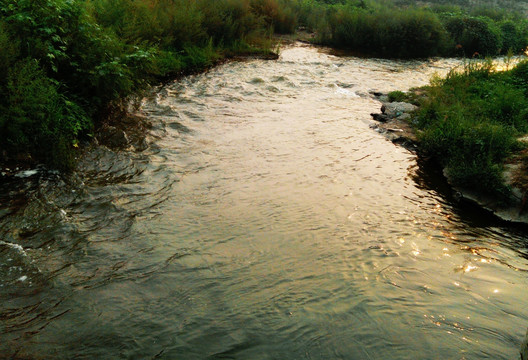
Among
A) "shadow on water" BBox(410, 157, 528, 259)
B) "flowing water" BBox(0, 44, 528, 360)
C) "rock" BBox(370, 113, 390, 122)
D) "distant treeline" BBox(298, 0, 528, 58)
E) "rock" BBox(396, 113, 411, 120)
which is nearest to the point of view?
"flowing water" BBox(0, 44, 528, 360)

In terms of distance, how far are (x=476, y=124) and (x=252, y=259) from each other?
492cm

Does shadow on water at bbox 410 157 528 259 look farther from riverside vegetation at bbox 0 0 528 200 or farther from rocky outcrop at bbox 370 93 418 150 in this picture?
rocky outcrop at bbox 370 93 418 150

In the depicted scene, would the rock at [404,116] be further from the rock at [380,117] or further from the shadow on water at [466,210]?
the shadow on water at [466,210]

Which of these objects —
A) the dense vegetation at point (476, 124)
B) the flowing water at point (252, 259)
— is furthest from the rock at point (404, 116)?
the flowing water at point (252, 259)

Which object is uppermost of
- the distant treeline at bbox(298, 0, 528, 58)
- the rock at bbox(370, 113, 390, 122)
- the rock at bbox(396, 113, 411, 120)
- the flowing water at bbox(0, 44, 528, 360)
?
the distant treeline at bbox(298, 0, 528, 58)

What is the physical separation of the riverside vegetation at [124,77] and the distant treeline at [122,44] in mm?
20

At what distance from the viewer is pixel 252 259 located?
4.41 metres

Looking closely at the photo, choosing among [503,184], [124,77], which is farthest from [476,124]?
[124,77]

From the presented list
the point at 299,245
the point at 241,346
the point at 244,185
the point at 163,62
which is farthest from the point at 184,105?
the point at 241,346

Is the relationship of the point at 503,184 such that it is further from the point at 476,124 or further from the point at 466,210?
the point at 476,124

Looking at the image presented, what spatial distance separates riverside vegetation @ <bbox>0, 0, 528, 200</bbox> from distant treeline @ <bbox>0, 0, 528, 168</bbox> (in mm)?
20

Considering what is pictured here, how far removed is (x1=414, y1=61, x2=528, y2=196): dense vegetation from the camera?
6.22 metres

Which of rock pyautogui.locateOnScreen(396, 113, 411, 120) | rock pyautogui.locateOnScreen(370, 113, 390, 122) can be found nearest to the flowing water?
rock pyautogui.locateOnScreen(396, 113, 411, 120)

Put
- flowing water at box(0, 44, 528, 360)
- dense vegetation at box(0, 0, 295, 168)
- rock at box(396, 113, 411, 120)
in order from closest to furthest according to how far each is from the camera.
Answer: flowing water at box(0, 44, 528, 360) → dense vegetation at box(0, 0, 295, 168) → rock at box(396, 113, 411, 120)
